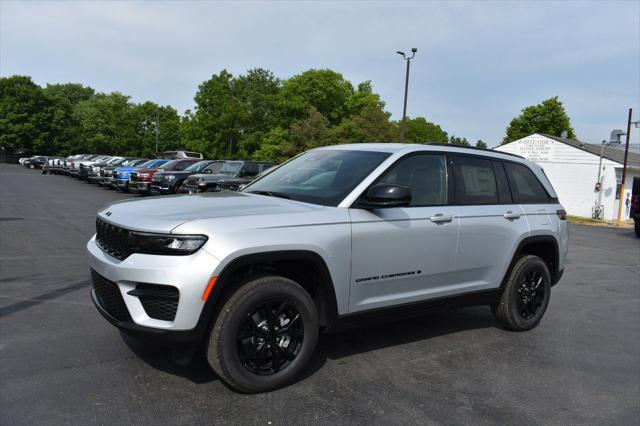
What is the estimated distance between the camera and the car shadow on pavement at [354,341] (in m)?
3.89

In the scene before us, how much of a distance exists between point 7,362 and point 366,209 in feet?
9.66

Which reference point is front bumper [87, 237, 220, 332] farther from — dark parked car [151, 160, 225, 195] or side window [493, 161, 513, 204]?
dark parked car [151, 160, 225, 195]

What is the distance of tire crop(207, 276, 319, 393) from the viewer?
337 cm

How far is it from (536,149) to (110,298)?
38021 millimetres

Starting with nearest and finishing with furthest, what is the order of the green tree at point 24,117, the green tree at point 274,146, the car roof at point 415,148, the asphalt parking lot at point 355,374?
the asphalt parking lot at point 355,374 < the car roof at point 415,148 < the green tree at point 274,146 < the green tree at point 24,117

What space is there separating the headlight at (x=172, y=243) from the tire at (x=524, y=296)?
11.0 feet

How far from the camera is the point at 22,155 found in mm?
70688

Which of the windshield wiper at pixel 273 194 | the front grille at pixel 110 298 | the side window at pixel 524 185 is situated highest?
the side window at pixel 524 185

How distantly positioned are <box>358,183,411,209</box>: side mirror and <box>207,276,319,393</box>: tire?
864 mm

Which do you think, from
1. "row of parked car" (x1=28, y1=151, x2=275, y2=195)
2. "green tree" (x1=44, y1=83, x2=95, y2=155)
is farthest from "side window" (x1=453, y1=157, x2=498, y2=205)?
"green tree" (x1=44, y1=83, x2=95, y2=155)

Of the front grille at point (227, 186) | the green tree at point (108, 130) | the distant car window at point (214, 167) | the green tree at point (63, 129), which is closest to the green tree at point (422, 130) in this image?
the green tree at point (108, 130)

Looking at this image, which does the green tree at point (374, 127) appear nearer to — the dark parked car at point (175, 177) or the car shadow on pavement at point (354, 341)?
the dark parked car at point (175, 177)

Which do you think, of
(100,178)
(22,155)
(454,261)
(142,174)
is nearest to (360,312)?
(454,261)

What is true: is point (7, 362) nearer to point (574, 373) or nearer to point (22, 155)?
point (574, 373)
